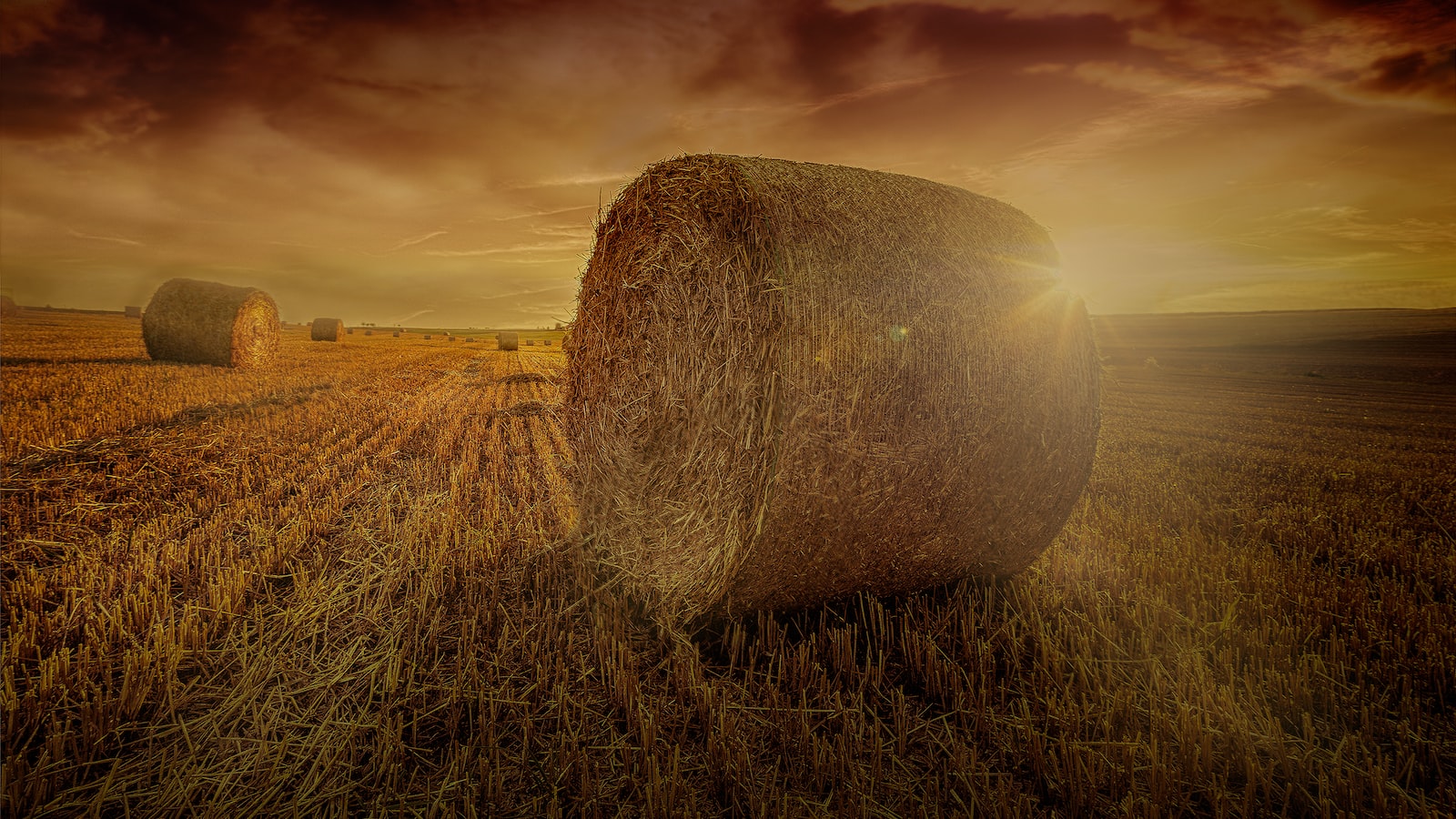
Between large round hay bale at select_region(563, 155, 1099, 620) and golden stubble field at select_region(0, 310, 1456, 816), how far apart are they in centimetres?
41

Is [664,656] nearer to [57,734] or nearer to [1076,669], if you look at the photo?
[1076,669]

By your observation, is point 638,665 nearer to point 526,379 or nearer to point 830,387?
point 830,387

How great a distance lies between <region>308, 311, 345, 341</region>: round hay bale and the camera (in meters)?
32.5

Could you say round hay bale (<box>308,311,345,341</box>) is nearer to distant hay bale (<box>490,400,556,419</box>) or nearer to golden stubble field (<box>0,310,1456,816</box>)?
distant hay bale (<box>490,400,556,419</box>)

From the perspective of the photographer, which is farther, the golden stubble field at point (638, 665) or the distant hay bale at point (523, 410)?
the distant hay bale at point (523, 410)

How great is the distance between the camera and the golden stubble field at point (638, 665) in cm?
246

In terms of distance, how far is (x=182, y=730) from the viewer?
2785 millimetres

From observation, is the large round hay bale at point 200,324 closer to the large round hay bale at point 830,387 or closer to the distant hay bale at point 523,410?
the distant hay bale at point 523,410

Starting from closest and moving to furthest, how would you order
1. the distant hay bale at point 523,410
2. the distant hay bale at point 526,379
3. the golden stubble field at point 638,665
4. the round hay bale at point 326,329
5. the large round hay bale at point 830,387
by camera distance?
the golden stubble field at point 638,665 → the large round hay bale at point 830,387 → the distant hay bale at point 523,410 → the distant hay bale at point 526,379 → the round hay bale at point 326,329

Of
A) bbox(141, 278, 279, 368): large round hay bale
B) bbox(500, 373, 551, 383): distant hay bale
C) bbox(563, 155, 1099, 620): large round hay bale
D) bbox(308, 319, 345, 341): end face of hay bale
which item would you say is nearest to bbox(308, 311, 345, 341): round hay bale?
bbox(308, 319, 345, 341): end face of hay bale

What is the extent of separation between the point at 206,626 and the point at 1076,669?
447cm

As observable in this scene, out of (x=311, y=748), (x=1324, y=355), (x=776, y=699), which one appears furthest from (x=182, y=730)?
(x=1324, y=355)

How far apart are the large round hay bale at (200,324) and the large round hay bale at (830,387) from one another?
53.4ft

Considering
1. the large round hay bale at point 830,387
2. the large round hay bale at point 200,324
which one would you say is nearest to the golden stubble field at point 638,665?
the large round hay bale at point 830,387
